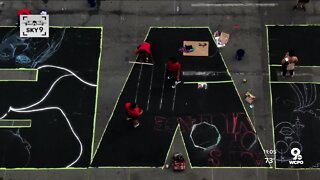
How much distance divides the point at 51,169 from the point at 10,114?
3.06m

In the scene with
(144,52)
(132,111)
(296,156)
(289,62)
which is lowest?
(296,156)

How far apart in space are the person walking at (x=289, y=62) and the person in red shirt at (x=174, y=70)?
4.40 m

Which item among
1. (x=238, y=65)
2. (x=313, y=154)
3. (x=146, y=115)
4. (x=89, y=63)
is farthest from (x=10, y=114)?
(x=313, y=154)

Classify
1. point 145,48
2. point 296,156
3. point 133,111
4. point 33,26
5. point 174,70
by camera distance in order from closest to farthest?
point 133,111, point 296,156, point 174,70, point 145,48, point 33,26

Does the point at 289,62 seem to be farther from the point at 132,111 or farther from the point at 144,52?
the point at 132,111

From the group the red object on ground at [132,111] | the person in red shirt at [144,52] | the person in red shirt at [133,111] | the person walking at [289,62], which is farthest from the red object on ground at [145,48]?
the person walking at [289,62]

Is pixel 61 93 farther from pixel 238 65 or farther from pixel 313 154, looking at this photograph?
pixel 313 154

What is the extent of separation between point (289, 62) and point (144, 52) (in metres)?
6.15

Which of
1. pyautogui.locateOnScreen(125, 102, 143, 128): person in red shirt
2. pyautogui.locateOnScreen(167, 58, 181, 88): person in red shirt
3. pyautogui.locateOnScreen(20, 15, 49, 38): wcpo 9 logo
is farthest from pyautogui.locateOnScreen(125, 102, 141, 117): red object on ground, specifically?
pyautogui.locateOnScreen(20, 15, 49, 38): wcpo 9 logo

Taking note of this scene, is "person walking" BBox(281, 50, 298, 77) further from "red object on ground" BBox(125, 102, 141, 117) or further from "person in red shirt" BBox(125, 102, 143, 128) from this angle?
"red object on ground" BBox(125, 102, 141, 117)

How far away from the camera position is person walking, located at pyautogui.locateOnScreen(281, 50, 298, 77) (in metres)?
19.2

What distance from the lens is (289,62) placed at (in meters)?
19.4

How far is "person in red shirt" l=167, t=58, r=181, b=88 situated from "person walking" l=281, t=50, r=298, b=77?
14.5 feet

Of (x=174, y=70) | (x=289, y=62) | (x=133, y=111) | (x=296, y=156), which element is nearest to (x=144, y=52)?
(x=174, y=70)
